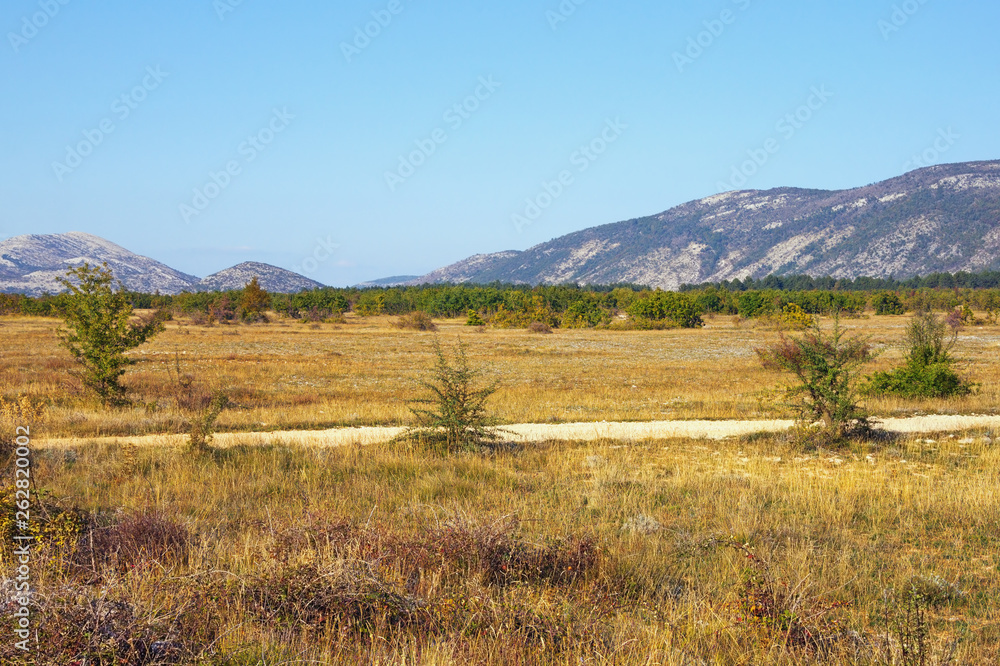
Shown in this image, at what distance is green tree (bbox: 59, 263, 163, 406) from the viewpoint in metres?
19.0

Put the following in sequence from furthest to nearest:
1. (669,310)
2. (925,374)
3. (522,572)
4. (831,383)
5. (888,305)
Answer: (888,305) → (669,310) → (925,374) → (831,383) → (522,572)

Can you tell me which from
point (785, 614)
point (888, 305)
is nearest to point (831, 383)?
point (785, 614)

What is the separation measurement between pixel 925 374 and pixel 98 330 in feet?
86.6

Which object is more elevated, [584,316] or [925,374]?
[584,316]

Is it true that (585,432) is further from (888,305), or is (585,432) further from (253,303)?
(888,305)

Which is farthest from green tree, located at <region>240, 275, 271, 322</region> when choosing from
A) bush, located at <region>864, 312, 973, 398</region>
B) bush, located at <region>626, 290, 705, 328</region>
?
bush, located at <region>864, 312, 973, 398</region>

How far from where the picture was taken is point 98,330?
19.1 meters

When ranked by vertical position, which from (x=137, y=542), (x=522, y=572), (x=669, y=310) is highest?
(x=669, y=310)

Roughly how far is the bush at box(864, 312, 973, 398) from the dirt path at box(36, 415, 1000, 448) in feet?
10.5

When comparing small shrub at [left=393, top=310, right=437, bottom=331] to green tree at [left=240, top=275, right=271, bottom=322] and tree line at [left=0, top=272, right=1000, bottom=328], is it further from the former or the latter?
green tree at [left=240, top=275, right=271, bottom=322]

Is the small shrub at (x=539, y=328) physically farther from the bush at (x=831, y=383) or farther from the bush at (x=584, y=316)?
the bush at (x=831, y=383)

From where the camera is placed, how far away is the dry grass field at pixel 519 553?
4262mm

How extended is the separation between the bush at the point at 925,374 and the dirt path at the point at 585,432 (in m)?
3.19

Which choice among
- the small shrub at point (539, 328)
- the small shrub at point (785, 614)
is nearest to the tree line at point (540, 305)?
the small shrub at point (539, 328)
